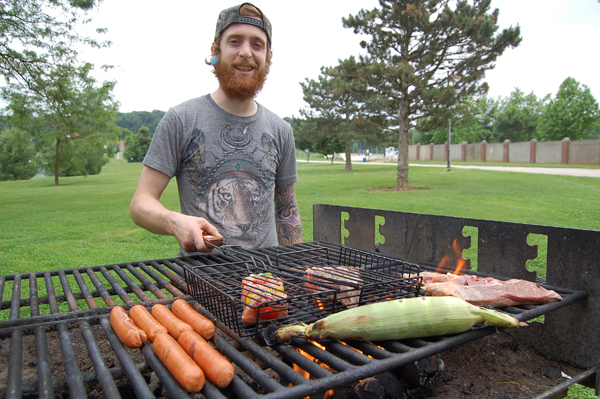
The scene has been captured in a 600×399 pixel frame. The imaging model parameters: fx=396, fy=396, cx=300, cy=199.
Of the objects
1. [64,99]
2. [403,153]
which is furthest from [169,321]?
[403,153]

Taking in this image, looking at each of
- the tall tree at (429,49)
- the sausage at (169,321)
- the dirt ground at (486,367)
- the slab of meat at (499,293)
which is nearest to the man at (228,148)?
the dirt ground at (486,367)

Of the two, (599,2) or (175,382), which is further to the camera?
(599,2)

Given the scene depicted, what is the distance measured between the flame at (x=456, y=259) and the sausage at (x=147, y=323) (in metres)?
1.92

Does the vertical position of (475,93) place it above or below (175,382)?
above

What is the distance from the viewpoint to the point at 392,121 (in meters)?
20.5

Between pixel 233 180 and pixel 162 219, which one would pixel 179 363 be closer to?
pixel 162 219

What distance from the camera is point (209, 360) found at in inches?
46.0

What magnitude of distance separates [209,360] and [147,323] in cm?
41

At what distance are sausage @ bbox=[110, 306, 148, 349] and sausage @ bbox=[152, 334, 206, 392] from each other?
0.24 ft

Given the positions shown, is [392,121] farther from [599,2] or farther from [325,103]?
[325,103]

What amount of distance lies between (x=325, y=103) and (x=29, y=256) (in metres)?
30.2

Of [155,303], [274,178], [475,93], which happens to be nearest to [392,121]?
[475,93]

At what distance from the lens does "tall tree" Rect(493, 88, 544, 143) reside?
61.5m

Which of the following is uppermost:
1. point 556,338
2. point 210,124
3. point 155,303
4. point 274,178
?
point 210,124
